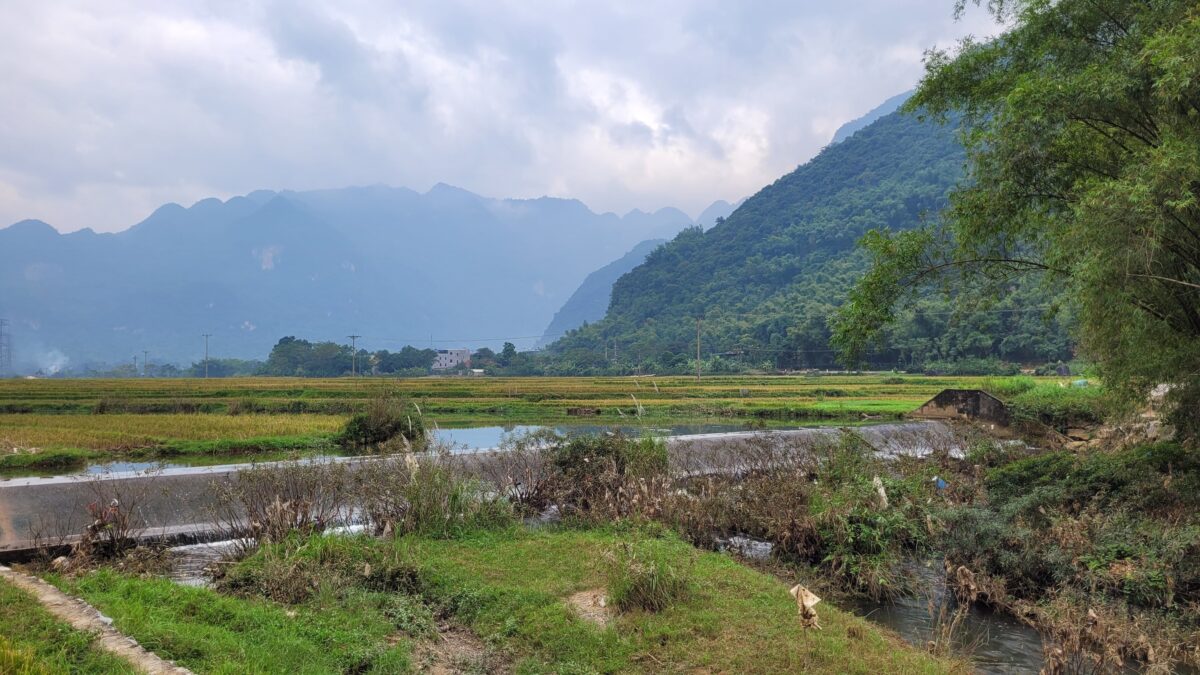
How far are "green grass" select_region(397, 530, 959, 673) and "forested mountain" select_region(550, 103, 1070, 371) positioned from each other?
58782 millimetres

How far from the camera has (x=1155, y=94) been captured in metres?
9.17

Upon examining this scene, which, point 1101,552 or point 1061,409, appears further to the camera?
point 1061,409

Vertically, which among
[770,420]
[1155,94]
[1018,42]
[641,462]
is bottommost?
[770,420]

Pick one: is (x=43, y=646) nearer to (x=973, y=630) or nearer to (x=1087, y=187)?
(x=973, y=630)

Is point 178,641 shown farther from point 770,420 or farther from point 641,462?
point 770,420

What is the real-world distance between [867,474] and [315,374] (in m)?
87.3

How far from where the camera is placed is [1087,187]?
33.6 ft

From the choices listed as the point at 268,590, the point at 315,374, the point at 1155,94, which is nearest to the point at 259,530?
the point at 268,590

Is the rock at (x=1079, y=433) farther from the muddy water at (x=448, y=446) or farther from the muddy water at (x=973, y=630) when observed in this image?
the muddy water at (x=973, y=630)

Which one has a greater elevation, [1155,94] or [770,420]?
[1155,94]

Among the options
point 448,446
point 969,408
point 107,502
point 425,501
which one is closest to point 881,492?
point 425,501

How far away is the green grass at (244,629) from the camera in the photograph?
207 inches

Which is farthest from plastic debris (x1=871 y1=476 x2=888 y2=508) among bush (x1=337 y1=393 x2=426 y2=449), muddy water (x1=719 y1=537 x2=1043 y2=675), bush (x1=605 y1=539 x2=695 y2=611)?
bush (x1=337 y1=393 x2=426 y2=449)

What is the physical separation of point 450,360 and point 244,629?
103298mm
